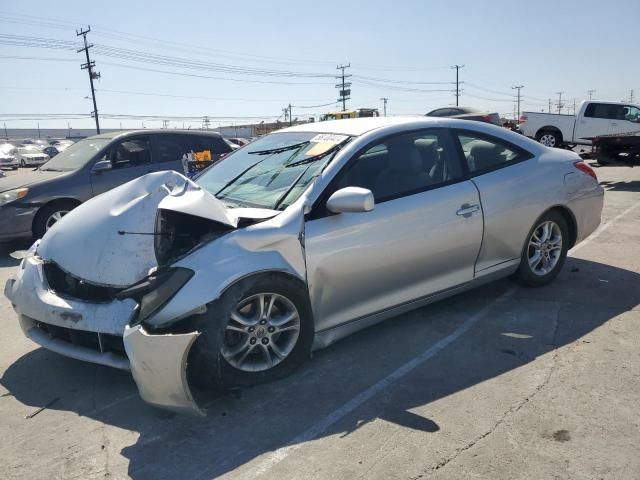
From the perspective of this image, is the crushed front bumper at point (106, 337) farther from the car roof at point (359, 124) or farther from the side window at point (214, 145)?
the side window at point (214, 145)

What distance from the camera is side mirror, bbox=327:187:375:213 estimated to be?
334 centimetres

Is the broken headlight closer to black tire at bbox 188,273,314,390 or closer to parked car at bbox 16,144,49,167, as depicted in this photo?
black tire at bbox 188,273,314,390

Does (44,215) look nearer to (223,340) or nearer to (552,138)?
(223,340)

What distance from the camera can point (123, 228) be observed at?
11.5 ft

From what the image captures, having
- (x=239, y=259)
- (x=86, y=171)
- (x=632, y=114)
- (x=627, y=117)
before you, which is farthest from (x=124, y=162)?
(x=632, y=114)

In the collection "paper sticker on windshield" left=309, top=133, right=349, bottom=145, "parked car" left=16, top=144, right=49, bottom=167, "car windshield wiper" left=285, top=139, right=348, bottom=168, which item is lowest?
"parked car" left=16, top=144, right=49, bottom=167

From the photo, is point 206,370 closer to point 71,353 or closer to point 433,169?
point 71,353

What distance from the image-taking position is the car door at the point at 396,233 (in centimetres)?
349

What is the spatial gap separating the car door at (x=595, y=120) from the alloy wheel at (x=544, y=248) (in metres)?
15.6

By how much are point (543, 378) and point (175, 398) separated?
2207mm

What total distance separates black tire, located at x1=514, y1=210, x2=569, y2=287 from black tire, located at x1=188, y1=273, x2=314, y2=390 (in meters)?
2.28

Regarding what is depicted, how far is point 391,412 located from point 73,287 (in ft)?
7.03

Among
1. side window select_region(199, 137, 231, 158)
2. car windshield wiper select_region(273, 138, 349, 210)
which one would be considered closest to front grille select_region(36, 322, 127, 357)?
car windshield wiper select_region(273, 138, 349, 210)

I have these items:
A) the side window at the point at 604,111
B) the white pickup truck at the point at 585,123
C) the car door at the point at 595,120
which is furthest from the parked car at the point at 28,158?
the side window at the point at 604,111
